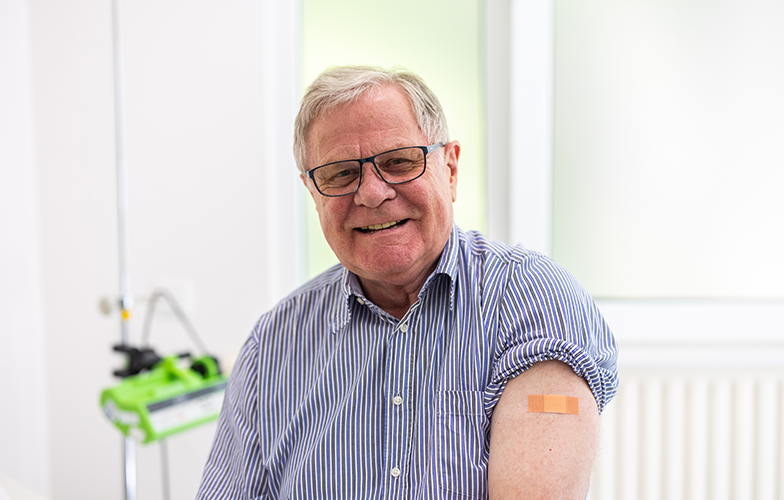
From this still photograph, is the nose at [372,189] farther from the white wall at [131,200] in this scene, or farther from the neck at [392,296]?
the white wall at [131,200]

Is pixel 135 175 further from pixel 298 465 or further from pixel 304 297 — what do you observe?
pixel 298 465

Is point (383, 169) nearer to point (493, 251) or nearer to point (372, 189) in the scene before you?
point (372, 189)

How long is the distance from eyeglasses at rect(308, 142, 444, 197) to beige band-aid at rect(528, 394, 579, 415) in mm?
405

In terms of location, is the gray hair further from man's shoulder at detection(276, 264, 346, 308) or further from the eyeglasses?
man's shoulder at detection(276, 264, 346, 308)

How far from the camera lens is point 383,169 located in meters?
0.92

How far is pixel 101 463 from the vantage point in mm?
1961

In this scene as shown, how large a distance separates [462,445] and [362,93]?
1.93 feet

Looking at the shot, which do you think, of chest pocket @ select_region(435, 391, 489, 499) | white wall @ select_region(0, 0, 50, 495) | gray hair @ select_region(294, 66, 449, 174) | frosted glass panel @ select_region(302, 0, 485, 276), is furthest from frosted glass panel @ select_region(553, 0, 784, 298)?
white wall @ select_region(0, 0, 50, 495)

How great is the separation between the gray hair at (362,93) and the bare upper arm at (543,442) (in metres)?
0.45

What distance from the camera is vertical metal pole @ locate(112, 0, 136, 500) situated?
171cm

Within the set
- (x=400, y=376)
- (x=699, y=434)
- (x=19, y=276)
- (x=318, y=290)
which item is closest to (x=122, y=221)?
(x=19, y=276)

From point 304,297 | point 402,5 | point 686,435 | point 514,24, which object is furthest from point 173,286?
point 686,435

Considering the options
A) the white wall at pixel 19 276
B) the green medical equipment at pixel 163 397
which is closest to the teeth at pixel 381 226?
the green medical equipment at pixel 163 397

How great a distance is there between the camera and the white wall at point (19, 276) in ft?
5.89
